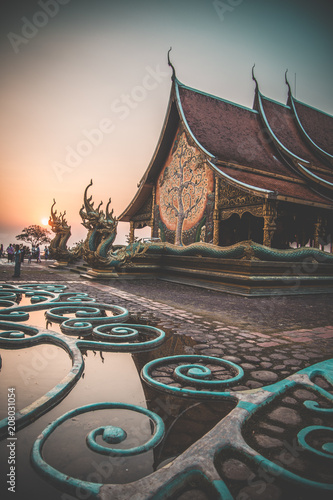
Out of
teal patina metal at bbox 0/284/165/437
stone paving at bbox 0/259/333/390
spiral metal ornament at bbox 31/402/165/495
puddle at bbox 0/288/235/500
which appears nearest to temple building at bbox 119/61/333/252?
stone paving at bbox 0/259/333/390

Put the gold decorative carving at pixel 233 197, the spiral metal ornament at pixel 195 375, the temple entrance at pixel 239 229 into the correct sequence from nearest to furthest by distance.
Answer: the spiral metal ornament at pixel 195 375 < the gold decorative carving at pixel 233 197 < the temple entrance at pixel 239 229

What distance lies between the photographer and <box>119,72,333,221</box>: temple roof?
1020cm

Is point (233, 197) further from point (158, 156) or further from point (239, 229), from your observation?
point (158, 156)

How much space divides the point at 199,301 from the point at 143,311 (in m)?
1.39

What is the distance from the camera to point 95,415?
137 centimetres

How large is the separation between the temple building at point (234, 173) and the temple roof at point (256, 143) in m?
0.04

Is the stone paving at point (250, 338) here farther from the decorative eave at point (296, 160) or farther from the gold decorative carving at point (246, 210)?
the decorative eave at point (296, 160)

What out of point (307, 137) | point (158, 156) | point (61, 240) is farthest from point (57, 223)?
point (307, 137)

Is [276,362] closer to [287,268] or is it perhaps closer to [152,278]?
[287,268]

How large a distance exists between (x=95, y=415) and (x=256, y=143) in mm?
12399

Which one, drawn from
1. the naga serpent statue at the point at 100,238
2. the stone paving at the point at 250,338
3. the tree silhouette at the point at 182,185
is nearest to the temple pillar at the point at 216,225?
the tree silhouette at the point at 182,185

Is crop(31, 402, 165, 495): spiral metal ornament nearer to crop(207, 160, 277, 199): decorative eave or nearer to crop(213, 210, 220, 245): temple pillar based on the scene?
crop(207, 160, 277, 199): decorative eave

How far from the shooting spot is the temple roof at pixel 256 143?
10.2 metres

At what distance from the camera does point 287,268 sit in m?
6.86
